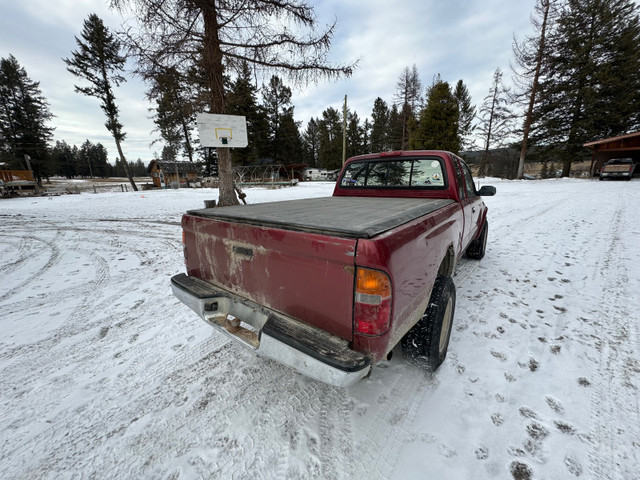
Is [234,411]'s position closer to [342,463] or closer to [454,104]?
[342,463]

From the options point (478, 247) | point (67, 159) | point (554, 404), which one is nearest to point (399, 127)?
point (478, 247)

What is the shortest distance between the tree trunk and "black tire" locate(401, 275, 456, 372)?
808 cm

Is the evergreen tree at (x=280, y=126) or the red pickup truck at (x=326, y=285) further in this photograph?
the evergreen tree at (x=280, y=126)

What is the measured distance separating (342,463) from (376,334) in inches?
33.0

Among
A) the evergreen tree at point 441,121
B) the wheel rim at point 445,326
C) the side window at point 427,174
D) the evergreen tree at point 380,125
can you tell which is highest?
the evergreen tree at point 380,125

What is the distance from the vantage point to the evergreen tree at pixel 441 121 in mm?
24891

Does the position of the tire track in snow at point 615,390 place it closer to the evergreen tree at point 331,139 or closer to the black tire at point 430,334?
the black tire at point 430,334

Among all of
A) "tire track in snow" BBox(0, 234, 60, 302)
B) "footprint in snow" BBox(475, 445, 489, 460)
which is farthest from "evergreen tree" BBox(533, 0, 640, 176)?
"tire track in snow" BBox(0, 234, 60, 302)

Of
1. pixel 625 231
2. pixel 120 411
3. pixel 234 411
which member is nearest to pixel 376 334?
pixel 234 411

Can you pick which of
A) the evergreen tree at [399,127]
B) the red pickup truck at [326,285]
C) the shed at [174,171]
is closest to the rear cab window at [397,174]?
the red pickup truck at [326,285]

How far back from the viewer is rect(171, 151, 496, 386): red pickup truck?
1399mm

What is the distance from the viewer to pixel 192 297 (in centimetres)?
207

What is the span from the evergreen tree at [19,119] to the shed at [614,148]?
194ft

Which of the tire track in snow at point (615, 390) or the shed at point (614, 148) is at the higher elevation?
the shed at point (614, 148)
